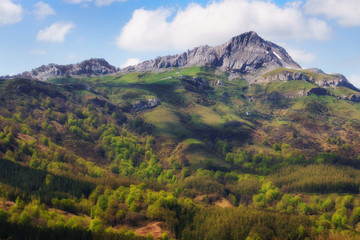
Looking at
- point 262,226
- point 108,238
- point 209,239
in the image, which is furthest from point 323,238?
point 108,238

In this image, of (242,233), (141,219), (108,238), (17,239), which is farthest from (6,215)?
(242,233)

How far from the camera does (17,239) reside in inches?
5285

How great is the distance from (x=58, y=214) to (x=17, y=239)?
138ft

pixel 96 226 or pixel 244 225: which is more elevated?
pixel 244 225

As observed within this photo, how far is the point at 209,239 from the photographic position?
560ft

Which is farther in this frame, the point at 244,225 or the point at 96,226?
the point at 244,225

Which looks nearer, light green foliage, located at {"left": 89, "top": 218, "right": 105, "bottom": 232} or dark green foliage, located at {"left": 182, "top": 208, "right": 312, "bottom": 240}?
light green foliage, located at {"left": 89, "top": 218, "right": 105, "bottom": 232}

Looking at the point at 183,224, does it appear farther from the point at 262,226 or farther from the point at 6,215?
the point at 6,215

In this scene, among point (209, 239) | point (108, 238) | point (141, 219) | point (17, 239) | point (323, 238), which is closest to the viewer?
point (17, 239)

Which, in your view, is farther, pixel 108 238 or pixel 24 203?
pixel 24 203

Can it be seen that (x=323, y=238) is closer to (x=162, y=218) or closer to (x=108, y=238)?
(x=162, y=218)

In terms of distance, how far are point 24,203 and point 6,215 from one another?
30.4m

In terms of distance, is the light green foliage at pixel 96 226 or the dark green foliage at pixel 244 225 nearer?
the light green foliage at pixel 96 226

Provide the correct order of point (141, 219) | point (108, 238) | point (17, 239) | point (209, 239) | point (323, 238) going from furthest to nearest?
point (141, 219), point (209, 239), point (323, 238), point (108, 238), point (17, 239)
